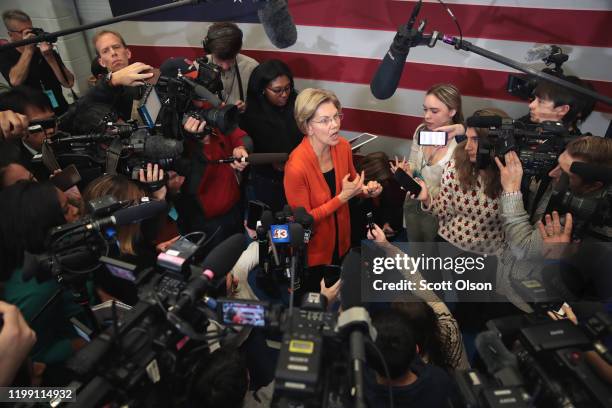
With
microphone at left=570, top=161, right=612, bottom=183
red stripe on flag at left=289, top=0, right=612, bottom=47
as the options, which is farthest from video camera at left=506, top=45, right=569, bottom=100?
microphone at left=570, top=161, right=612, bottom=183

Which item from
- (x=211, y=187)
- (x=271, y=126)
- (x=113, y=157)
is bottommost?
(x=211, y=187)

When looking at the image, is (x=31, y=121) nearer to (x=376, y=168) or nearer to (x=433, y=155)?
(x=376, y=168)

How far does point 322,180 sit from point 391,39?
141cm

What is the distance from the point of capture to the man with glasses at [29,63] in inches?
117

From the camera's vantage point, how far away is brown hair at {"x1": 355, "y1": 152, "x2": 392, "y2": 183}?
2.56 m

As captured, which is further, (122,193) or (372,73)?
(372,73)

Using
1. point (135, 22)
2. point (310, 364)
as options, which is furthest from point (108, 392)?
point (135, 22)

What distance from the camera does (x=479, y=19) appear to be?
8.77 ft

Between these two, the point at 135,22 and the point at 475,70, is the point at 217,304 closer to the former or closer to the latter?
the point at 475,70

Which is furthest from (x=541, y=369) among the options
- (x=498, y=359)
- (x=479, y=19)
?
(x=479, y=19)

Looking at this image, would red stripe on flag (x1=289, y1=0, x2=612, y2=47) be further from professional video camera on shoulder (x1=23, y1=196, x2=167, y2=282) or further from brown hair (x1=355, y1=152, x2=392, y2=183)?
professional video camera on shoulder (x1=23, y1=196, x2=167, y2=282)

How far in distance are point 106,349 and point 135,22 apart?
11.4 ft

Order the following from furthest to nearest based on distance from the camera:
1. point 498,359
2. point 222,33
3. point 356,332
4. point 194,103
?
point 222,33
point 194,103
point 498,359
point 356,332

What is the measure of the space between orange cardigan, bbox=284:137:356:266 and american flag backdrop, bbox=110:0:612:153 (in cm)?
107
